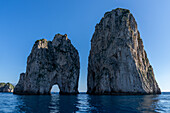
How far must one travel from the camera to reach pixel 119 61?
6322 cm

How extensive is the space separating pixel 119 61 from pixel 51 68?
36.2m

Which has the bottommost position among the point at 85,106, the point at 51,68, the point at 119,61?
the point at 85,106

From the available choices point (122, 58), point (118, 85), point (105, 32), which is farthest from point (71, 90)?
point (105, 32)

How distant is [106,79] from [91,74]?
21.9 metres

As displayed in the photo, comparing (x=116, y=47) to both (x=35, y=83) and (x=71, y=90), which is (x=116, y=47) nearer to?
(x=71, y=90)

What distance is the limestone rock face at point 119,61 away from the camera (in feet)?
195

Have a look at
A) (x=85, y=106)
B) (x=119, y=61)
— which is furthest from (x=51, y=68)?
(x=85, y=106)

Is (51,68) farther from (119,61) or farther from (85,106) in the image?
(85,106)

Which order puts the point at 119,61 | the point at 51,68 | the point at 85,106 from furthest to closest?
1. the point at 51,68
2. the point at 119,61
3. the point at 85,106

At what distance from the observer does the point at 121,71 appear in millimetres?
60812

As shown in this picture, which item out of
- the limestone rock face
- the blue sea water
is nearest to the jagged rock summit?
the limestone rock face

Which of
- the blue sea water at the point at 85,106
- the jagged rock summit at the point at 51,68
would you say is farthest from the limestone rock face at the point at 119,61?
the blue sea water at the point at 85,106

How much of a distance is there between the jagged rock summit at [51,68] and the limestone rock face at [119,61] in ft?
48.5

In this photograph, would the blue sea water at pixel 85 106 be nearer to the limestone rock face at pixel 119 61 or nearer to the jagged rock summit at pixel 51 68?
the limestone rock face at pixel 119 61
